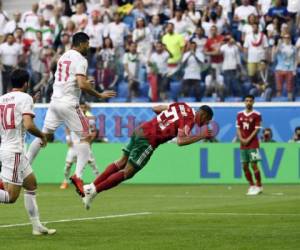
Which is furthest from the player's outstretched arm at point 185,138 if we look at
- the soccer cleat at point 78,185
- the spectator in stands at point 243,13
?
the spectator in stands at point 243,13

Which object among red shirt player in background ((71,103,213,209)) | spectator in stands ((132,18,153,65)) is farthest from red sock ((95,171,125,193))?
spectator in stands ((132,18,153,65))

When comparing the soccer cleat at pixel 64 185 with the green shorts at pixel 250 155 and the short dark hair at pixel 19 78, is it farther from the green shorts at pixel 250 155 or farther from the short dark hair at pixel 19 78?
the short dark hair at pixel 19 78

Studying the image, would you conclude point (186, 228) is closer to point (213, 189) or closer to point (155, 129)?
point (155, 129)

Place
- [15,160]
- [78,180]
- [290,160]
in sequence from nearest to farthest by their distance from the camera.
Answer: [15,160], [78,180], [290,160]

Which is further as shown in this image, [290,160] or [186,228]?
[290,160]

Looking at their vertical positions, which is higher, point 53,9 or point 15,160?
point 53,9

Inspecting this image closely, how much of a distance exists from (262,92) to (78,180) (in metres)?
13.1

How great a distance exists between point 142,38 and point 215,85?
123 inches

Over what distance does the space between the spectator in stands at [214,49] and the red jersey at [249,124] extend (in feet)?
13.2

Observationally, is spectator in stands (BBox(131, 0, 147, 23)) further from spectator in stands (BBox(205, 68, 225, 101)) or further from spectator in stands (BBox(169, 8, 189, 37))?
spectator in stands (BBox(205, 68, 225, 101))

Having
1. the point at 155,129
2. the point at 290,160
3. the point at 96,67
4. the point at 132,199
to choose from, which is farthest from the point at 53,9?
the point at 155,129

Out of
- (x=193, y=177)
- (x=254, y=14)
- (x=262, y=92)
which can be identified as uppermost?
(x=254, y=14)

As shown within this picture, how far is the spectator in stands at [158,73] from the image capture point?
30328 millimetres

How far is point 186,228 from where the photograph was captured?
15.7m
